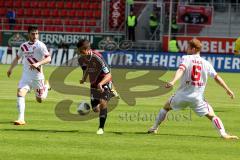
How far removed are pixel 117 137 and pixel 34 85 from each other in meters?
3.67

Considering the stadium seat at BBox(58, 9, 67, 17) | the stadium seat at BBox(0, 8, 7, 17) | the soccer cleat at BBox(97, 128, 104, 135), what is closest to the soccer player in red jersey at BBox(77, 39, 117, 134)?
the soccer cleat at BBox(97, 128, 104, 135)

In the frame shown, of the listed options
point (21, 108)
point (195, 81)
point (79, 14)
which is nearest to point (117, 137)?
point (195, 81)

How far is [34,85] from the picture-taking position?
54.6ft

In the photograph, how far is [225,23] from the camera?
46625mm

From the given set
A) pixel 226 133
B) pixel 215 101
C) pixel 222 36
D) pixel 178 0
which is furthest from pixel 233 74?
pixel 226 133

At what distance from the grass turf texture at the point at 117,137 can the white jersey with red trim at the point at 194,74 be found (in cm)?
90

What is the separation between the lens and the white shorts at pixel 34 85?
53.6 ft

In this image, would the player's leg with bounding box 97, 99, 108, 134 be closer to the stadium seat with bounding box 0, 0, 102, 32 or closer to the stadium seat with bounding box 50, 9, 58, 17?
the stadium seat with bounding box 0, 0, 102, 32

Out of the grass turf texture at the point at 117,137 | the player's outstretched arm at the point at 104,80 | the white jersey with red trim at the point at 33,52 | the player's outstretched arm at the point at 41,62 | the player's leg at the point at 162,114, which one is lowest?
the grass turf texture at the point at 117,137

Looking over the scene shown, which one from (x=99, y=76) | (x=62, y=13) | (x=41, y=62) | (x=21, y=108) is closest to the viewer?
(x=99, y=76)

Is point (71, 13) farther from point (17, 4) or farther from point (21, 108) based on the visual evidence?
point (21, 108)

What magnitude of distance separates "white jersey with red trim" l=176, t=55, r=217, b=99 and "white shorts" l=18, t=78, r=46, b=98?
4171 millimetres

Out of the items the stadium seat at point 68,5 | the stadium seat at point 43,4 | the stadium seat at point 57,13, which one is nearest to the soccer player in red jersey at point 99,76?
the stadium seat at point 57,13

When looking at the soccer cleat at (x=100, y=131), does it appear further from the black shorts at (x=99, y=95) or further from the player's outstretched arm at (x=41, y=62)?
the player's outstretched arm at (x=41, y=62)
